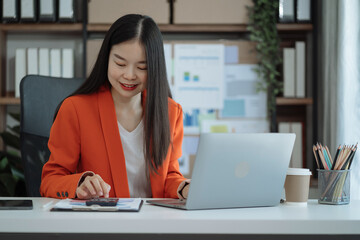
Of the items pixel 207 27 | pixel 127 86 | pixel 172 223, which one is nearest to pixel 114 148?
pixel 127 86

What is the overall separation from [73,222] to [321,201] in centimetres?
63

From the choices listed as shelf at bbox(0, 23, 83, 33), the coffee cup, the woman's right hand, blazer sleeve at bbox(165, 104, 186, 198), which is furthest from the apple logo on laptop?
shelf at bbox(0, 23, 83, 33)

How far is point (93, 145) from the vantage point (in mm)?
1404

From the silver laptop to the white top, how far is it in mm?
416

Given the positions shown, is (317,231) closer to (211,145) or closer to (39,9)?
(211,145)

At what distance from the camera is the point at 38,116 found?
1.72 m

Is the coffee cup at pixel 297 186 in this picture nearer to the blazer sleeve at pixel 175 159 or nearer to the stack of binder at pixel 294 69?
the blazer sleeve at pixel 175 159

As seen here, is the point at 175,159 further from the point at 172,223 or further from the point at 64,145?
the point at 172,223

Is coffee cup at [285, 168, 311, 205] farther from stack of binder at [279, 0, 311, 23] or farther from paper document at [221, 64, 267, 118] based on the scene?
stack of binder at [279, 0, 311, 23]

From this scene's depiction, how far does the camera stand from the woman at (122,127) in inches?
53.9

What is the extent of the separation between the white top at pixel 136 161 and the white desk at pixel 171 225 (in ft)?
1.89

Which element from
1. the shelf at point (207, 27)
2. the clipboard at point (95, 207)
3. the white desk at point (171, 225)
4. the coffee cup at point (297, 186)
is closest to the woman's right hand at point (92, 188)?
the clipboard at point (95, 207)

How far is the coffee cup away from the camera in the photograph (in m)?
1.11

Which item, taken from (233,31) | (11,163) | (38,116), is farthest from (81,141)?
(233,31)
